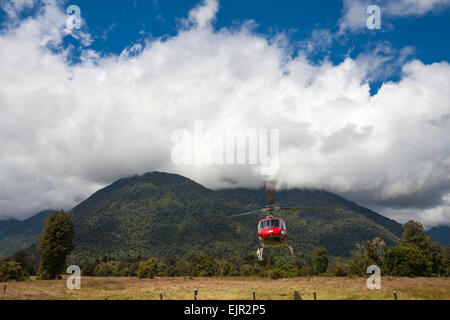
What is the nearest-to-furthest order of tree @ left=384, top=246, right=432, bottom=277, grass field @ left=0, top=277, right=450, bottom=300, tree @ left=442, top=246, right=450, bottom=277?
1. grass field @ left=0, top=277, right=450, bottom=300
2. tree @ left=384, top=246, right=432, bottom=277
3. tree @ left=442, top=246, right=450, bottom=277

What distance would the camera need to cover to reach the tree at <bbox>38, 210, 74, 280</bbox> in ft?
210

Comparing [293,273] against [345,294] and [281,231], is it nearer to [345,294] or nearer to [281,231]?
[345,294]

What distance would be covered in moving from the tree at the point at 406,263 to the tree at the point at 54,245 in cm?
7724

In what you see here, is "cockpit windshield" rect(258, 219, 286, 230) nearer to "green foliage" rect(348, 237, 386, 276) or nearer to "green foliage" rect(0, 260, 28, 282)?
"green foliage" rect(0, 260, 28, 282)

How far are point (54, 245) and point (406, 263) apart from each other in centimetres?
8191

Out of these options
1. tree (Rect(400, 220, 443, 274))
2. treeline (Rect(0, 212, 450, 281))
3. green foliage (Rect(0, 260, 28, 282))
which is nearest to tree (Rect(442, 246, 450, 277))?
treeline (Rect(0, 212, 450, 281))

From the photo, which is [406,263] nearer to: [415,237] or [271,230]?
[415,237]

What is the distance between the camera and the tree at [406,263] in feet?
223

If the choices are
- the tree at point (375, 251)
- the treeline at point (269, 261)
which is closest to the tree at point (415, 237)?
the treeline at point (269, 261)

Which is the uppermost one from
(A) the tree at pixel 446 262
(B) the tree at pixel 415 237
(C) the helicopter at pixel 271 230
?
(C) the helicopter at pixel 271 230

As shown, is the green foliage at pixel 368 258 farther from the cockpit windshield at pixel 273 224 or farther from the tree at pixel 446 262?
the cockpit windshield at pixel 273 224

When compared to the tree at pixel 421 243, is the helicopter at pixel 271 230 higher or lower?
higher

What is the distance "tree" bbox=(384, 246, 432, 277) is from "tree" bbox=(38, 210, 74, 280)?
3041 inches
